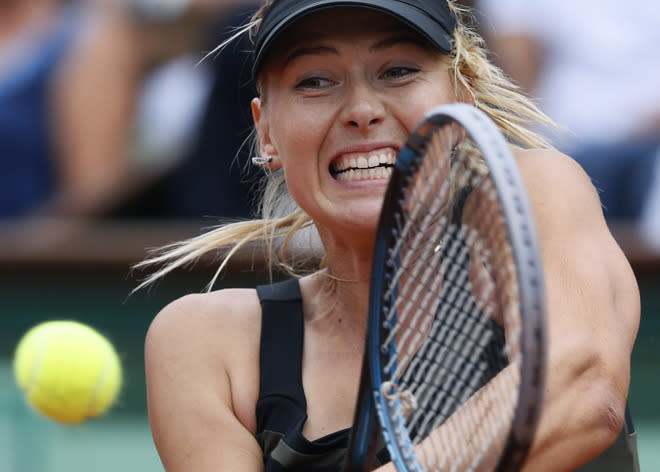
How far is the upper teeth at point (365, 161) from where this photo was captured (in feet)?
5.77

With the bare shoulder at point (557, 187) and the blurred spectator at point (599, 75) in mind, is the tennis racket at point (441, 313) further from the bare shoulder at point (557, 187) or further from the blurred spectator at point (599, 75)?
the blurred spectator at point (599, 75)

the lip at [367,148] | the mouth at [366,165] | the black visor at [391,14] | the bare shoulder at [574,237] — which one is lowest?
the bare shoulder at [574,237]

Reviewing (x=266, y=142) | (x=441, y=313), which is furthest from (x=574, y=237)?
(x=266, y=142)

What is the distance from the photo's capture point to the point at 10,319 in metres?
3.29

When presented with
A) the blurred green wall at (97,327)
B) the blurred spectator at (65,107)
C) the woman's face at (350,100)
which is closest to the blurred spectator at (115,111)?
the blurred spectator at (65,107)

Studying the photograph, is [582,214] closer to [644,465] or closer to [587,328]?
[587,328]

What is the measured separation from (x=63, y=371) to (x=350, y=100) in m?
1.25

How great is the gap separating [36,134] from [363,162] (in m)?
1.93

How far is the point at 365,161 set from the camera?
5.82 feet

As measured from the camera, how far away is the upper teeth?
5.77 ft

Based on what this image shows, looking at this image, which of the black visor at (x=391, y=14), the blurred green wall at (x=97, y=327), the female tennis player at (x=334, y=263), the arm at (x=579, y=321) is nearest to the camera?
the arm at (x=579, y=321)

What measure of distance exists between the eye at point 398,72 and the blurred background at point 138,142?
4.77ft

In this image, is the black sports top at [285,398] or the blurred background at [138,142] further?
the blurred background at [138,142]

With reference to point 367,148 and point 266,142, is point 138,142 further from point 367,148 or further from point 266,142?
point 367,148
